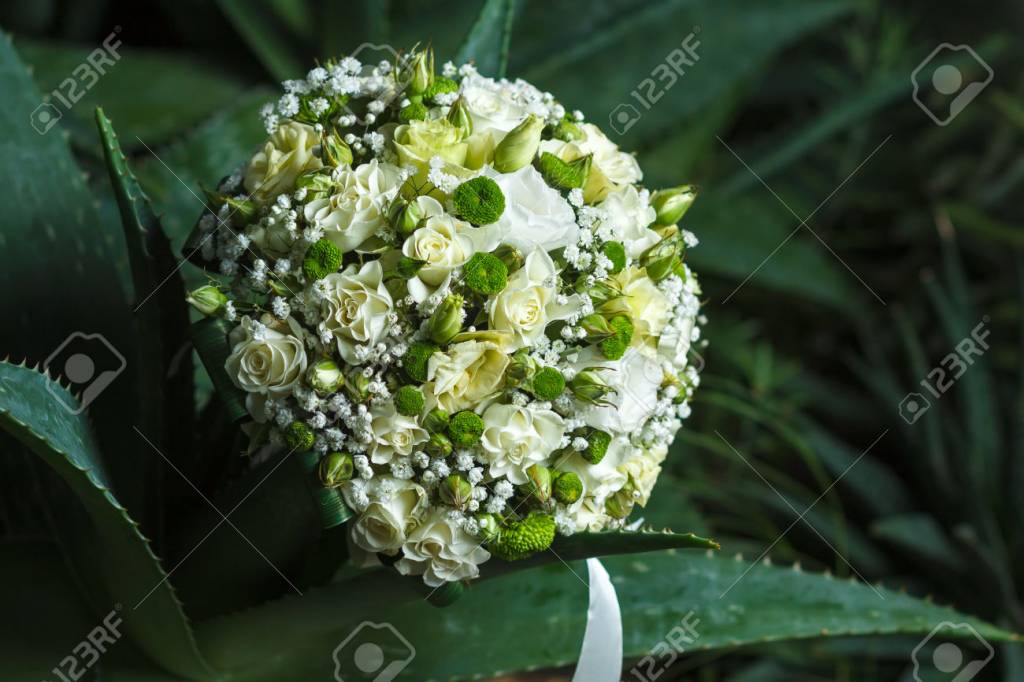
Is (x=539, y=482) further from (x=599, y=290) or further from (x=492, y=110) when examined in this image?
(x=492, y=110)

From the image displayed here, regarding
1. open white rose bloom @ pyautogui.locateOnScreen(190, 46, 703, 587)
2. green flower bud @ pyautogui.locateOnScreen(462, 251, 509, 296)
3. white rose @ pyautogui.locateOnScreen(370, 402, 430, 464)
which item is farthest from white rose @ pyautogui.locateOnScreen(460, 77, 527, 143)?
white rose @ pyautogui.locateOnScreen(370, 402, 430, 464)

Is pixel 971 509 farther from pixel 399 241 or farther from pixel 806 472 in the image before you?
pixel 399 241

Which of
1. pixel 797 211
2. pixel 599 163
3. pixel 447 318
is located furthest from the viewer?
pixel 797 211

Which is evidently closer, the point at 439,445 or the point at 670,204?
the point at 439,445

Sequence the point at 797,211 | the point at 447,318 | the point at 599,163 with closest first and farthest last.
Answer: the point at 447,318, the point at 599,163, the point at 797,211


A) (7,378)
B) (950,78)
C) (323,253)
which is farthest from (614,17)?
(7,378)

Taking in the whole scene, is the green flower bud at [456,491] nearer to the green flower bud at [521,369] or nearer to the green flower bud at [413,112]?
the green flower bud at [521,369]

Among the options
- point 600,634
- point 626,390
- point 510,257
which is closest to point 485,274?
point 510,257
